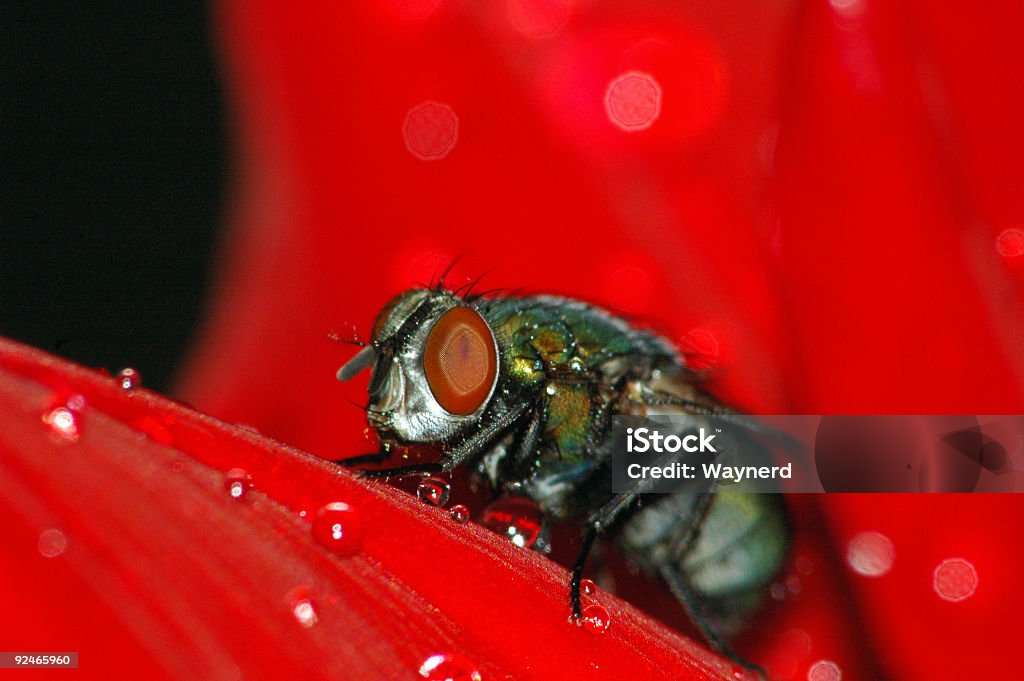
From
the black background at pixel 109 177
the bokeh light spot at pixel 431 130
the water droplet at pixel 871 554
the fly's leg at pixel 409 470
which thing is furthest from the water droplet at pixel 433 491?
the black background at pixel 109 177

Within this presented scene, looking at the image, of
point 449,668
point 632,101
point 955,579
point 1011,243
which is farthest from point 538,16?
Result: point 449,668

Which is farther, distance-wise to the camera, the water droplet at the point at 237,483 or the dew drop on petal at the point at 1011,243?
the dew drop on petal at the point at 1011,243

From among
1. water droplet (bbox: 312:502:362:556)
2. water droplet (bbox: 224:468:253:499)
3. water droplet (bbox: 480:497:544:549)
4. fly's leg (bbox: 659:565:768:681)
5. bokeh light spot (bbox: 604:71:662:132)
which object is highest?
bokeh light spot (bbox: 604:71:662:132)

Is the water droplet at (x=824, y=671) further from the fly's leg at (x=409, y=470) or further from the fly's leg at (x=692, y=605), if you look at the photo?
the fly's leg at (x=409, y=470)

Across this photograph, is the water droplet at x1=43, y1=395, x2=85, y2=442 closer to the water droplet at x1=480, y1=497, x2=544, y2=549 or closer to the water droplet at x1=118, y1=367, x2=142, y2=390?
the water droplet at x1=118, y1=367, x2=142, y2=390

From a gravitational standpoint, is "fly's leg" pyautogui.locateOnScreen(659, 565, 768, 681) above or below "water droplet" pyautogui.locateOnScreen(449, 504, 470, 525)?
below

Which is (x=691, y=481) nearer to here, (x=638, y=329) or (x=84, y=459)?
(x=638, y=329)

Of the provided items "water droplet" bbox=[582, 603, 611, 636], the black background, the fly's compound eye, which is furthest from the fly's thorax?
the black background
